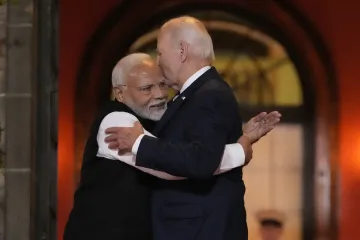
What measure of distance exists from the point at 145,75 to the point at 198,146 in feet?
1.35

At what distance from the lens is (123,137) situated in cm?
246

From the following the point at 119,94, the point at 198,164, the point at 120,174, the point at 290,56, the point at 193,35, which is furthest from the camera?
the point at 290,56

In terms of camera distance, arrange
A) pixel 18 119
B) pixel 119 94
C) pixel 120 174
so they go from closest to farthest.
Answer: pixel 120 174 → pixel 119 94 → pixel 18 119

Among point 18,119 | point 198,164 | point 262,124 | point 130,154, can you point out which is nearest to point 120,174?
point 130,154

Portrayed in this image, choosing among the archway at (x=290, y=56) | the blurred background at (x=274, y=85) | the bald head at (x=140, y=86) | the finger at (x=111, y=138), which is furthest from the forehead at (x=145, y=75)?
the archway at (x=290, y=56)

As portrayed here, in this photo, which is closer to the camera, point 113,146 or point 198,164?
point 198,164

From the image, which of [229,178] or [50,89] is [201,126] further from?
[50,89]

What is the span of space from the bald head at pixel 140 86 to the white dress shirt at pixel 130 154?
0.12m

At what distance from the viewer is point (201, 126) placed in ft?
7.90

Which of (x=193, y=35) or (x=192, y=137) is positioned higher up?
(x=193, y=35)

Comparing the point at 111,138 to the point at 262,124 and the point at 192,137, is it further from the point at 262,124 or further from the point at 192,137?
the point at 262,124

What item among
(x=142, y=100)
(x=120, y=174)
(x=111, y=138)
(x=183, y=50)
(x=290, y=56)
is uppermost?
(x=290, y=56)

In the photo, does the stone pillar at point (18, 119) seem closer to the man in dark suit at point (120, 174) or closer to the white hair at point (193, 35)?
the man in dark suit at point (120, 174)

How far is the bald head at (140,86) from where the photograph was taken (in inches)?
A: 106
